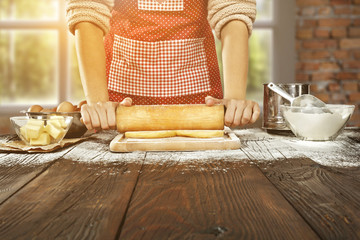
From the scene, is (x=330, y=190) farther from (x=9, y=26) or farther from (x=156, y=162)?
(x=9, y=26)

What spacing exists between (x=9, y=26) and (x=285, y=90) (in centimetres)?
234

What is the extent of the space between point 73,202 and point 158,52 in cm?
112

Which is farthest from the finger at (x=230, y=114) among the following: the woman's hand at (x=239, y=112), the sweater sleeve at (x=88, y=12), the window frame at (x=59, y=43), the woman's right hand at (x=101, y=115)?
the window frame at (x=59, y=43)

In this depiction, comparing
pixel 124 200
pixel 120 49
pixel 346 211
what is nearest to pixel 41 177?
pixel 124 200

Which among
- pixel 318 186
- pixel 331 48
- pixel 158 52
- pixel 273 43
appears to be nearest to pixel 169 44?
pixel 158 52

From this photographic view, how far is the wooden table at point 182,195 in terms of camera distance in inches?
17.1

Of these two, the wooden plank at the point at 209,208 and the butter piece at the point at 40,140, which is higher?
the butter piece at the point at 40,140

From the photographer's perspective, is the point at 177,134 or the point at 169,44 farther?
the point at 169,44

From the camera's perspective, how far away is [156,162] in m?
0.81

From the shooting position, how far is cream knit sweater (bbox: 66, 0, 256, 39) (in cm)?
138

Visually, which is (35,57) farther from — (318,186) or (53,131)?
(318,186)

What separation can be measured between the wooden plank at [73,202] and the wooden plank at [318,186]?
0.24 metres

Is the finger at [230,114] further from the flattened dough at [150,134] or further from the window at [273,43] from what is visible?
the window at [273,43]

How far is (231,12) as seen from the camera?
4.70 ft
